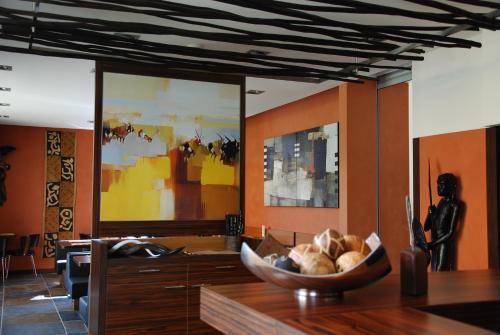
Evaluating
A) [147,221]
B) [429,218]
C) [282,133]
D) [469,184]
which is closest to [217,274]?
[147,221]

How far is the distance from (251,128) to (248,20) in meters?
6.37

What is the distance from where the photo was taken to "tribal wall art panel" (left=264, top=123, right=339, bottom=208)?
25.3ft

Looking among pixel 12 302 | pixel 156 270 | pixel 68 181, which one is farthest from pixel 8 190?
pixel 156 270

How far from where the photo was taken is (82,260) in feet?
23.9

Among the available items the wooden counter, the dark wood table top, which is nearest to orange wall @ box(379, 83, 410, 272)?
the dark wood table top

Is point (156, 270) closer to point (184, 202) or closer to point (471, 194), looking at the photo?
point (184, 202)

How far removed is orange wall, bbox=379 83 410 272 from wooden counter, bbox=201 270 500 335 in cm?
492

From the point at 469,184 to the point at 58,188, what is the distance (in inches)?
357

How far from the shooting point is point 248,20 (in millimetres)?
4156

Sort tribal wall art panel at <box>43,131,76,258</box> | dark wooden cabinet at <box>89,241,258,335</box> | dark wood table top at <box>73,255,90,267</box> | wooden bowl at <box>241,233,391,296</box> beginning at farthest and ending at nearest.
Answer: tribal wall art panel at <box>43,131,76,258</box>
dark wood table top at <box>73,255,90,267</box>
dark wooden cabinet at <box>89,241,258,335</box>
wooden bowl at <box>241,233,391,296</box>

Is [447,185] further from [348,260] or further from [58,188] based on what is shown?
[58,188]

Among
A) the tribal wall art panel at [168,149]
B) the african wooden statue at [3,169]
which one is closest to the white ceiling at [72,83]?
the tribal wall art panel at [168,149]

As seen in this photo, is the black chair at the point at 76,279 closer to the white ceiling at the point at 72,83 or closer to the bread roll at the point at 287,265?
the white ceiling at the point at 72,83

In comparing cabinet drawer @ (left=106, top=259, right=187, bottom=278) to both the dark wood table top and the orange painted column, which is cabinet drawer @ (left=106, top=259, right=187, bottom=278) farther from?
the orange painted column
